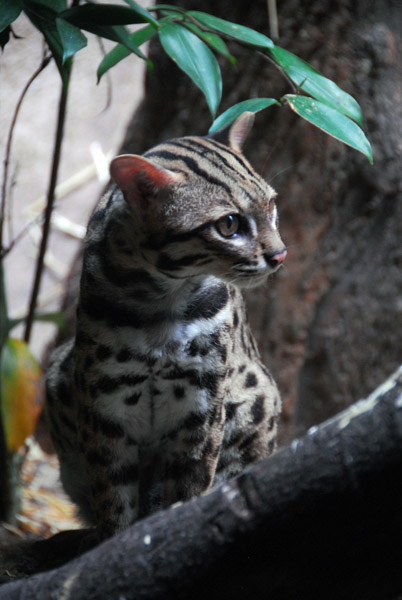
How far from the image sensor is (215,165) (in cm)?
245

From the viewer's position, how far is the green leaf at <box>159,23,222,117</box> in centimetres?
236

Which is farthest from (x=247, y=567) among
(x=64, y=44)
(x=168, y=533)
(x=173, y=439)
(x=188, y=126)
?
(x=188, y=126)

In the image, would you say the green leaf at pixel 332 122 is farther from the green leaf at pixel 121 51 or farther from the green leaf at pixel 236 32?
the green leaf at pixel 121 51

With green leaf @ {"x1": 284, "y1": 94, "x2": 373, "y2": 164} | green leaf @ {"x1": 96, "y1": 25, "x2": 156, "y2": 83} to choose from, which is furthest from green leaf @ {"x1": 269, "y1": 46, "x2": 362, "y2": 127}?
green leaf @ {"x1": 96, "y1": 25, "x2": 156, "y2": 83}

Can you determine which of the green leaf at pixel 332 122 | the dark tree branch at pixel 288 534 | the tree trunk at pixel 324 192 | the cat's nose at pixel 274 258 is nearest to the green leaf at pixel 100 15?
the green leaf at pixel 332 122

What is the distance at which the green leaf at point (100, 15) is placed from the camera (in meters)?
2.21

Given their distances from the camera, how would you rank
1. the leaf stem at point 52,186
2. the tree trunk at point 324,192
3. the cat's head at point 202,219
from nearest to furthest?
the cat's head at point 202,219 < the leaf stem at point 52,186 < the tree trunk at point 324,192

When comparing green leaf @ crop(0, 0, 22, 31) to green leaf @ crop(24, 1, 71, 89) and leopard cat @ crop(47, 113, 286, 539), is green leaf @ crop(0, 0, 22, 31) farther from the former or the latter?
leopard cat @ crop(47, 113, 286, 539)

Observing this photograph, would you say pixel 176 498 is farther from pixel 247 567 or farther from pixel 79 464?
pixel 247 567

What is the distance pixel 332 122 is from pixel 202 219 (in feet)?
1.69

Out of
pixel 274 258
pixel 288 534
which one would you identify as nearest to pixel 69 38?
pixel 274 258

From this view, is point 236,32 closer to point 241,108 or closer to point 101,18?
point 241,108

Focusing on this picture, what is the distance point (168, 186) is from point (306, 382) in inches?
105

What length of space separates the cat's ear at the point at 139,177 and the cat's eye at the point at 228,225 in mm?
191
